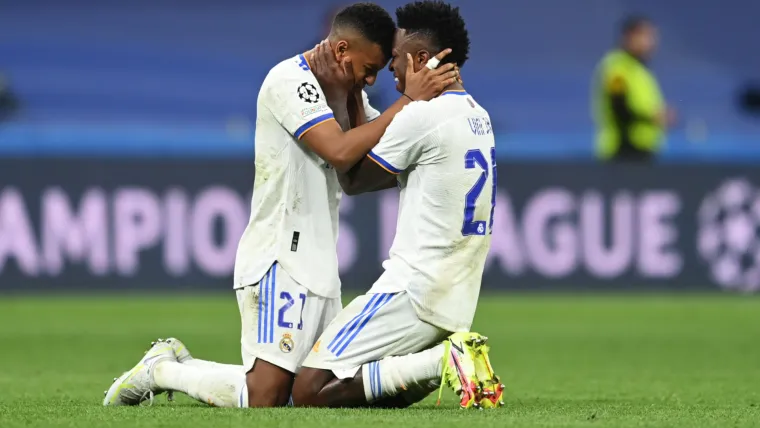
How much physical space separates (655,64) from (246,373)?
13250 mm

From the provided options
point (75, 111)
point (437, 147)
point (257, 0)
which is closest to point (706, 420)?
point (437, 147)

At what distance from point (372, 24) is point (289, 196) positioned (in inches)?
29.5

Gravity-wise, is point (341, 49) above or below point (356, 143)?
above

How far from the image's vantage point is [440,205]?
5.33 meters

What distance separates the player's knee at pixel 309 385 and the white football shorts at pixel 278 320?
0.06 m

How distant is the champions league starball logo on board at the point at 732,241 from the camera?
13.1 m

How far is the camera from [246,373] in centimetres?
546

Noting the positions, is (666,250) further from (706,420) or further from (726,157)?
(706,420)

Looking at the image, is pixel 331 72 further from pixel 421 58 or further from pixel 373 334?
pixel 373 334

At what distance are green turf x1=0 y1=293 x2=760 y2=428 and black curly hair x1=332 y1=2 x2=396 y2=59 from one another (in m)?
1.44

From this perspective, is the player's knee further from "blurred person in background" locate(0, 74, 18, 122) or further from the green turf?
"blurred person in background" locate(0, 74, 18, 122)

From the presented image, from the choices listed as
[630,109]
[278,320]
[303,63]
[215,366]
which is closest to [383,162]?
[303,63]

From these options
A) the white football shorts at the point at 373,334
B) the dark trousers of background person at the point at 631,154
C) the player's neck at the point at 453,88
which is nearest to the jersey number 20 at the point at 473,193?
the player's neck at the point at 453,88

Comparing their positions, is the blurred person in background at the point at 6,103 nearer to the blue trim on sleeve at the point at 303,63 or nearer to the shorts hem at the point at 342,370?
the blue trim on sleeve at the point at 303,63
